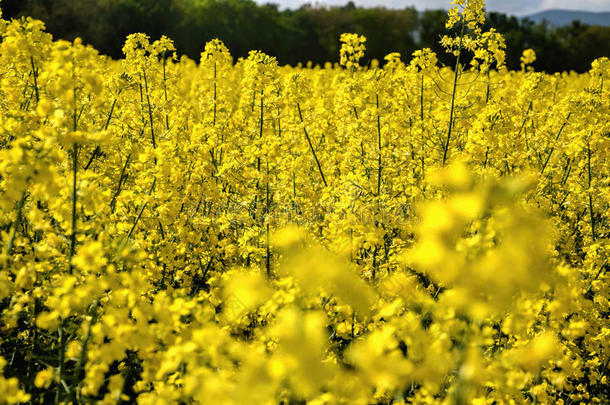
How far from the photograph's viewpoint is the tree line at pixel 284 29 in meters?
25.9

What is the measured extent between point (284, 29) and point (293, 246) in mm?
33351

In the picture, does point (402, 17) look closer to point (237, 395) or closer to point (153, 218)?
point (153, 218)

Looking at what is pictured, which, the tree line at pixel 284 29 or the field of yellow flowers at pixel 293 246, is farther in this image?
the tree line at pixel 284 29

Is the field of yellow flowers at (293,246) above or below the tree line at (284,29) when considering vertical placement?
below

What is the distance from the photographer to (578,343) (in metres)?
4.71

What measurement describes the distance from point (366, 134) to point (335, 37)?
30.6 metres

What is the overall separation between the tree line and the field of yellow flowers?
2089 centimetres

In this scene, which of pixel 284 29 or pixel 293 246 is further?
pixel 284 29

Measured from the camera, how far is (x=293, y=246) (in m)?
2.36

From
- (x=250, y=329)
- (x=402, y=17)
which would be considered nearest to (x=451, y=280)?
(x=250, y=329)

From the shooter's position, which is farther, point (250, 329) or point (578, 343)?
point (578, 343)

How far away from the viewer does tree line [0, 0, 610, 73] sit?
2594 cm

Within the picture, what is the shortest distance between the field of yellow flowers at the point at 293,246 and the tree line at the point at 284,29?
2089 cm

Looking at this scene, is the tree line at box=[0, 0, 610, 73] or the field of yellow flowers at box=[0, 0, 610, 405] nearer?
the field of yellow flowers at box=[0, 0, 610, 405]
